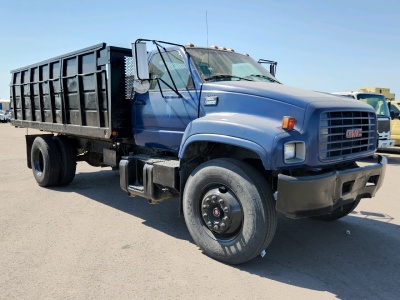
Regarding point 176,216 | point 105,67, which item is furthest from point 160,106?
point 176,216

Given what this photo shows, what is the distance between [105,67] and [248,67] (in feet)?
7.02

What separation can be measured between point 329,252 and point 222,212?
1.39 meters

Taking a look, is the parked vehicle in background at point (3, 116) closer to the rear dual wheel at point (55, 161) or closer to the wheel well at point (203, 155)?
the rear dual wheel at point (55, 161)

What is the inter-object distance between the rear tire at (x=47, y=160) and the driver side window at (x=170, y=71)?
3.31 m

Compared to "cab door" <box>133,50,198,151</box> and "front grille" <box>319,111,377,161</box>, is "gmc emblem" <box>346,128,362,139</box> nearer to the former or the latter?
"front grille" <box>319,111,377,161</box>

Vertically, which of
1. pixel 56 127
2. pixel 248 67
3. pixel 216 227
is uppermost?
pixel 248 67

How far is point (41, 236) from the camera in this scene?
4.54m

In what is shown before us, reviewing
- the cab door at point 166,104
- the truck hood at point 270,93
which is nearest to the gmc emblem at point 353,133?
the truck hood at point 270,93

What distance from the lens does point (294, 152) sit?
3.50 meters

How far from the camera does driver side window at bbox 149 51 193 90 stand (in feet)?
15.1

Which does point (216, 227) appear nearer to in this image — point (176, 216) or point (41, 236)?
point (176, 216)

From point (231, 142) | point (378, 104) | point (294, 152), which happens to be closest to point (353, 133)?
point (294, 152)

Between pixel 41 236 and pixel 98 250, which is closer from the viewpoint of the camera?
pixel 98 250

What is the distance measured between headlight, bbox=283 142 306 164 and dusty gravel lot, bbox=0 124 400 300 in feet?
3.78
